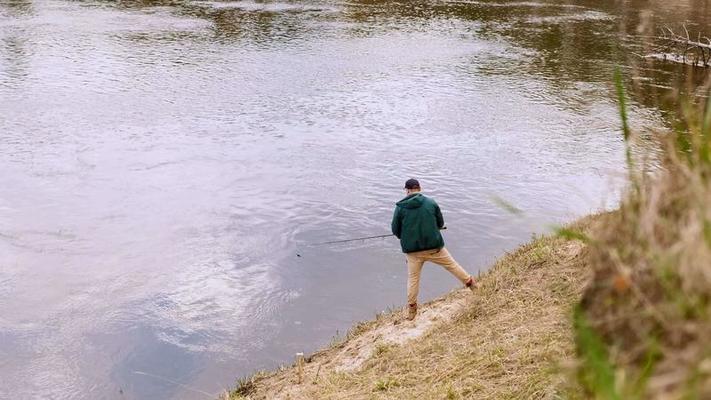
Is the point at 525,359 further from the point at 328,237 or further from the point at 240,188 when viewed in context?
the point at 240,188

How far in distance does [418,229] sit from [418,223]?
0.31 feet

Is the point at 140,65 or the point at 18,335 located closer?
the point at 18,335

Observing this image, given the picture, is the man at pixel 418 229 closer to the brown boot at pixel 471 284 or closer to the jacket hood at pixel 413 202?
the jacket hood at pixel 413 202

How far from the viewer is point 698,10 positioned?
49.5 meters

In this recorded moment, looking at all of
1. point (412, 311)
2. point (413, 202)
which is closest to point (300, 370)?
point (412, 311)

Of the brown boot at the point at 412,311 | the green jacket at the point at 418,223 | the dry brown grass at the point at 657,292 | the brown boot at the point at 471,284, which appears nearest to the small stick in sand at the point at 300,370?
the brown boot at the point at 412,311

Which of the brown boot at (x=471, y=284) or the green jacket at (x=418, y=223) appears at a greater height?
the green jacket at (x=418, y=223)

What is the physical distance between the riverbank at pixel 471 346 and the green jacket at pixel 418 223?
1.09 m

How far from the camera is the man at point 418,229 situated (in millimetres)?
10391

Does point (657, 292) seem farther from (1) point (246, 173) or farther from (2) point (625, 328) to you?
(1) point (246, 173)

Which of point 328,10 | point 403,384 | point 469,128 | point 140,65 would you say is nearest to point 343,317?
point 403,384

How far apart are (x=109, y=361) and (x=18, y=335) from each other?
190 centimetres

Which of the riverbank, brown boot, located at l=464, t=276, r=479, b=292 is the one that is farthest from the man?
the riverbank

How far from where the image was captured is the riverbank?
24.5 ft
